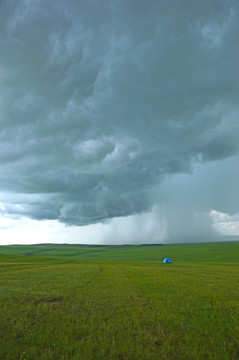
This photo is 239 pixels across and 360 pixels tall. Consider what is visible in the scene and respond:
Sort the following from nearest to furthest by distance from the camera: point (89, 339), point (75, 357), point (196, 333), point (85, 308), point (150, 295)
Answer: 1. point (75, 357)
2. point (89, 339)
3. point (196, 333)
4. point (85, 308)
5. point (150, 295)

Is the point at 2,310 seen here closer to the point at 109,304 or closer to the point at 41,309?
the point at 41,309

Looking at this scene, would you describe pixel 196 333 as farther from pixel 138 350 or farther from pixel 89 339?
pixel 89 339

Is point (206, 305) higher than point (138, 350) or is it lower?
lower

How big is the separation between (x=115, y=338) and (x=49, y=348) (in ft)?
8.39

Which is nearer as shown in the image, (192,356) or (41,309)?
(192,356)

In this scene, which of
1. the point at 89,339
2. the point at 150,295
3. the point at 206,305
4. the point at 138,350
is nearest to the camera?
the point at 138,350

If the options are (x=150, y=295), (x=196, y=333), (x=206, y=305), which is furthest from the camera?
(x=150, y=295)

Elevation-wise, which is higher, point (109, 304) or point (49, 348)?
point (49, 348)

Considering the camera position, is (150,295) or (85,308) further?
(150,295)

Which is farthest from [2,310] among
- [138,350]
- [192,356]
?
[192,356]

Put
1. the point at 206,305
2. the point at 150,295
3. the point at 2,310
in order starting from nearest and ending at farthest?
the point at 2,310, the point at 206,305, the point at 150,295

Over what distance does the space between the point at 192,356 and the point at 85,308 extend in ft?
22.5

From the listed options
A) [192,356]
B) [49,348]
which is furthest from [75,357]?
[192,356]

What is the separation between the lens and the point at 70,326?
29.7ft
